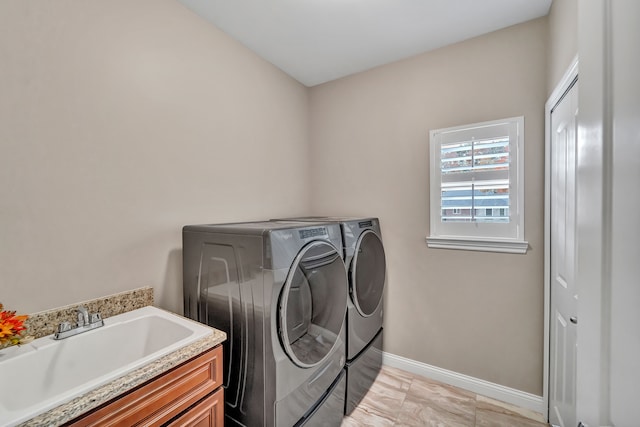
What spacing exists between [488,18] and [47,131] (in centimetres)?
258

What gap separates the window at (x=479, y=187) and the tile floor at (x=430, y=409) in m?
1.12

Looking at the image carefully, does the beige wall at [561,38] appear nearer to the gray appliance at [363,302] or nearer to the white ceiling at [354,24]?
the white ceiling at [354,24]

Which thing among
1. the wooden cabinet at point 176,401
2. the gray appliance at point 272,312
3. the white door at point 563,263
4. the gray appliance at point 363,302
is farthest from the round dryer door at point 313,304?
the white door at point 563,263

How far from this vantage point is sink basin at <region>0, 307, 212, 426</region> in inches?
31.8

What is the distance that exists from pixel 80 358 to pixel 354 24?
240 cm

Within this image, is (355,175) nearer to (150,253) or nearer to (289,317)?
(289,317)

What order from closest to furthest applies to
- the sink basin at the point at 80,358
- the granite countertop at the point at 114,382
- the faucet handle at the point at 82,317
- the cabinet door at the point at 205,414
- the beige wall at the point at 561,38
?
1. the granite countertop at the point at 114,382
2. the sink basin at the point at 80,358
3. the cabinet door at the point at 205,414
4. the faucet handle at the point at 82,317
5. the beige wall at the point at 561,38

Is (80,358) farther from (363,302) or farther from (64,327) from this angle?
(363,302)

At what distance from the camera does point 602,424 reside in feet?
1.53

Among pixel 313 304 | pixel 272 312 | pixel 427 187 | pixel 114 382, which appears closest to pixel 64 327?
pixel 114 382

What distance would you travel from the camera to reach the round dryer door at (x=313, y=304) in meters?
1.28

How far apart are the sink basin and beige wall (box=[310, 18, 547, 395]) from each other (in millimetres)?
1724

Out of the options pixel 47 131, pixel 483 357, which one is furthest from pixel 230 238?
pixel 483 357

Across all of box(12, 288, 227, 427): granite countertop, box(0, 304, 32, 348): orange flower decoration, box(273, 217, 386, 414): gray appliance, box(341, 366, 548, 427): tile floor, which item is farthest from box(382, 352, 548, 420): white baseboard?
box(0, 304, 32, 348): orange flower decoration
